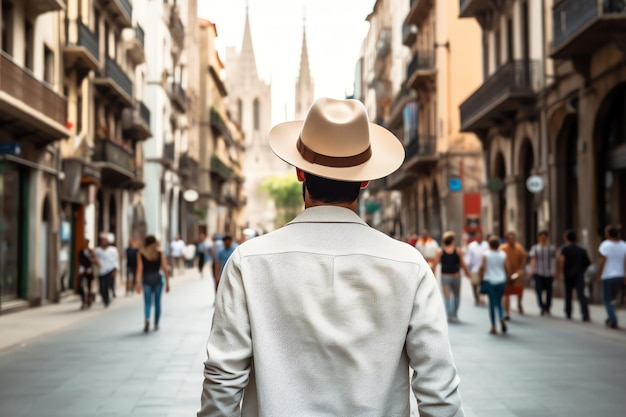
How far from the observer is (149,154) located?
145 ft

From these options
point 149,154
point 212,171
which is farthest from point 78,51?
point 212,171

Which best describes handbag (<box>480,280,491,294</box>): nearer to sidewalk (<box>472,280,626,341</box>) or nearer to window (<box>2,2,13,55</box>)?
sidewalk (<box>472,280,626,341</box>)

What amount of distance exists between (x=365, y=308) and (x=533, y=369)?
8.40 m

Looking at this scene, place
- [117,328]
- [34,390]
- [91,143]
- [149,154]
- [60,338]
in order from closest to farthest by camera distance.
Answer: [34,390], [60,338], [117,328], [91,143], [149,154]

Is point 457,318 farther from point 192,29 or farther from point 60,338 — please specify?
point 192,29

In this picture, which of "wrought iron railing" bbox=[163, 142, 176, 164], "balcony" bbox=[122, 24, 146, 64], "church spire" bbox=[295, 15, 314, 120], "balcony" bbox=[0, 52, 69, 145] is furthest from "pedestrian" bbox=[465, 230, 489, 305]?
"church spire" bbox=[295, 15, 314, 120]

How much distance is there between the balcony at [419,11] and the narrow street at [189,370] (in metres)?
27.4

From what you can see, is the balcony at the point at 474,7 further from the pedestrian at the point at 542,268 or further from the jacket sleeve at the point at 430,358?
the jacket sleeve at the point at 430,358

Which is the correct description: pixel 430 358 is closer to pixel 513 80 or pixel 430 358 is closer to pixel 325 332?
pixel 325 332

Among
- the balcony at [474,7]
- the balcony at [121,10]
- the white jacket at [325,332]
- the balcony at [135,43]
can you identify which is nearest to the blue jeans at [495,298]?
the white jacket at [325,332]

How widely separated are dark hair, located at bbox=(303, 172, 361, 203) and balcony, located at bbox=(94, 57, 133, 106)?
1146 inches

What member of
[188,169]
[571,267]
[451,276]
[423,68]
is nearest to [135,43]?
[423,68]

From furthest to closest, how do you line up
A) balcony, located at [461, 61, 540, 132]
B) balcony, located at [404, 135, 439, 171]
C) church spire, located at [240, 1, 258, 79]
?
church spire, located at [240, 1, 258, 79] < balcony, located at [404, 135, 439, 171] < balcony, located at [461, 61, 540, 132]

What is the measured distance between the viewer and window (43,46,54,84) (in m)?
25.1
